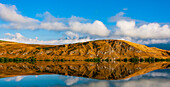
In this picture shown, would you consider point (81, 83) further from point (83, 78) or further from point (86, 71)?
point (86, 71)

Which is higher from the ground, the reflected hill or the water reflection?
the water reflection

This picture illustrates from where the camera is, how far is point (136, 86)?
44438 mm

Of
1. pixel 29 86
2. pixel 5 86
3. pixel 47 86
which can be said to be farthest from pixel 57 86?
pixel 5 86

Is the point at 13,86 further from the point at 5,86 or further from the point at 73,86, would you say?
the point at 73,86

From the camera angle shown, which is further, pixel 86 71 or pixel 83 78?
pixel 86 71

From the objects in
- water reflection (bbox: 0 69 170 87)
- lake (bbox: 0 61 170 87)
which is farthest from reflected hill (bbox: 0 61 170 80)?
water reflection (bbox: 0 69 170 87)

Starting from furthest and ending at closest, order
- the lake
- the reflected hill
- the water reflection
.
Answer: the reflected hill → the lake → the water reflection

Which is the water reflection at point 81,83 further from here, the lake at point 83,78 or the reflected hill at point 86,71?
the reflected hill at point 86,71

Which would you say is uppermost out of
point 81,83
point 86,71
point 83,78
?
point 81,83

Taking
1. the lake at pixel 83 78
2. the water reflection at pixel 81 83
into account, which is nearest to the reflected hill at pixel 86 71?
the lake at pixel 83 78

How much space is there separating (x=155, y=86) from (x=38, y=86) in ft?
119

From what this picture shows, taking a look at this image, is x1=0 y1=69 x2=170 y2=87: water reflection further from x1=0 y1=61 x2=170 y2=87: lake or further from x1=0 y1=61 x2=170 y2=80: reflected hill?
x1=0 y1=61 x2=170 y2=80: reflected hill

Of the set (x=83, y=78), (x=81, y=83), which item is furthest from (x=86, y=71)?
(x=81, y=83)

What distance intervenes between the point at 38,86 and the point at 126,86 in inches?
1057
